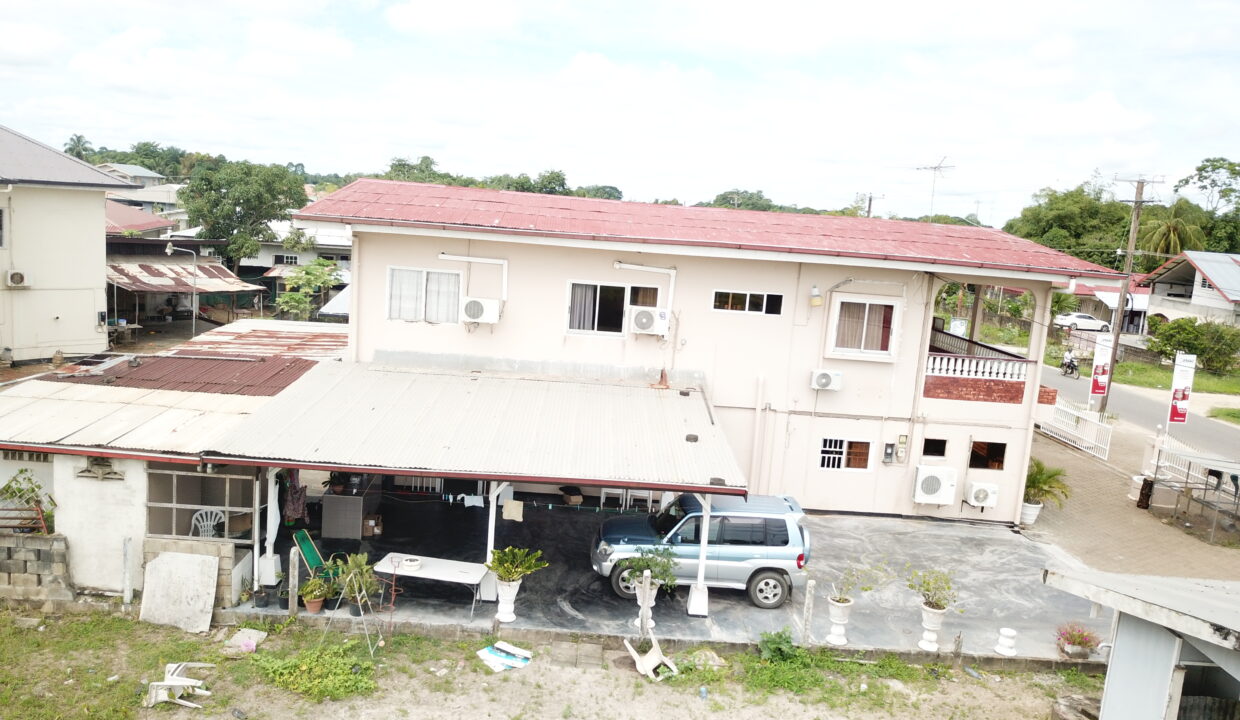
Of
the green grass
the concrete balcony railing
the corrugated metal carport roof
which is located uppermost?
the concrete balcony railing

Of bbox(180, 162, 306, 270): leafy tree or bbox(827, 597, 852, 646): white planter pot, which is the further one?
bbox(180, 162, 306, 270): leafy tree

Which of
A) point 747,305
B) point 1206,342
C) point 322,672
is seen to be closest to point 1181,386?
point 747,305

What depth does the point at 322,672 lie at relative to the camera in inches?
413

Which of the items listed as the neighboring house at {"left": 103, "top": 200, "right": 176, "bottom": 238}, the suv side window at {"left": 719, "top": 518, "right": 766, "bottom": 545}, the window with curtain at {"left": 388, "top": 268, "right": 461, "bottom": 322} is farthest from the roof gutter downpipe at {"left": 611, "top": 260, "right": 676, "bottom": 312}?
the neighboring house at {"left": 103, "top": 200, "right": 176, "bottom": 238}

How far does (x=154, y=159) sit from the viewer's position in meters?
123

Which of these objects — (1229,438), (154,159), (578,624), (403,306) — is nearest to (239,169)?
(403,306)

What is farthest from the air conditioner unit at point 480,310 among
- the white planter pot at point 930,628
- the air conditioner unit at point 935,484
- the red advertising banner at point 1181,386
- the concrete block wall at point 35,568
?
the red advertising banner at point 1181,386

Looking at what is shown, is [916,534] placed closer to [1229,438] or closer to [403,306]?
[403,306]

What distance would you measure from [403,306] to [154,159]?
127867mm

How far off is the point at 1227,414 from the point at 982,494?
69.1ft

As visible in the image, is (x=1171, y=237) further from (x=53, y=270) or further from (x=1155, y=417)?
(x=53, y=270)

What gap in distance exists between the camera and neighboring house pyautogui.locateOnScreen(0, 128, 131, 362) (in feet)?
87.0

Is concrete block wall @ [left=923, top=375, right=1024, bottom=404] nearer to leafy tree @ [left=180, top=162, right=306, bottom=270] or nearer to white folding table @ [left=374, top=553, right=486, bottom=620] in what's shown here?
white folding table @ [left=374, top=553, right=486, bottom=620]

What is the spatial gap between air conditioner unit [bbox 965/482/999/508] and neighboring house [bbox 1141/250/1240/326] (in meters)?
32.7
